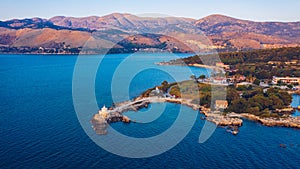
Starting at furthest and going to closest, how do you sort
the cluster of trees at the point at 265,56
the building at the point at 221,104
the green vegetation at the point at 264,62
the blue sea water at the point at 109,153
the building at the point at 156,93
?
the cluster of trees at the point at 265,56 → the green vegetation at the point at 264,62 → the building at the point at 156,93 → the building at the point at 221,104 → the blue sea water at the point at 109,153

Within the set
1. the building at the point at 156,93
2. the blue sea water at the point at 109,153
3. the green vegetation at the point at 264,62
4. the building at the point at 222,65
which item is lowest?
the blue sea water at the point at 109,153

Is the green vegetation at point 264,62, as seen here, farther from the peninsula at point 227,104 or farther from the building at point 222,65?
the peninsula at point 227,104

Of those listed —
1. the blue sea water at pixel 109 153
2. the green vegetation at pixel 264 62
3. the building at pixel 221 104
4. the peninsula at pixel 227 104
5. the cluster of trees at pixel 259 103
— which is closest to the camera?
the blue sea water at pixel 109 153

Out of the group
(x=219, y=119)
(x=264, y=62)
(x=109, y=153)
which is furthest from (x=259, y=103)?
(x=264, y=62)

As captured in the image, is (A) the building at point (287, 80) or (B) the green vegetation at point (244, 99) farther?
(A) the building at point (287, 80)

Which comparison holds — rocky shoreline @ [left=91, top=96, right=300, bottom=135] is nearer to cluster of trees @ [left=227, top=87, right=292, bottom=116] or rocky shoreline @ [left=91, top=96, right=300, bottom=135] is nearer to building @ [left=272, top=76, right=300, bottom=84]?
cluster of trees @ [left=227, top=87, right=292, bottom=116]

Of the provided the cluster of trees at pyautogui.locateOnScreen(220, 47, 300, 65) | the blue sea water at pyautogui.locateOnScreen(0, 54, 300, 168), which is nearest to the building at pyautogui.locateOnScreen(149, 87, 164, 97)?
the blue sea water at pyautogui.locateOnScreen(0, 54, 300, 168)

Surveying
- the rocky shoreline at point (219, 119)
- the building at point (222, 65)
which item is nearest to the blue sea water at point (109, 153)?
the rocky shoreline at point (219, 119)

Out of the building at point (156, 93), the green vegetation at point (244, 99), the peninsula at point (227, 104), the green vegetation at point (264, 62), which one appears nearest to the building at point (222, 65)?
the green vegetation at point (264, 62)

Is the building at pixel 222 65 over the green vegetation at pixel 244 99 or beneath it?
over

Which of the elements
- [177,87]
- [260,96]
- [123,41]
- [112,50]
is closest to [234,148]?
[260,96]

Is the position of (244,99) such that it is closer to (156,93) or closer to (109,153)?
(156,93)

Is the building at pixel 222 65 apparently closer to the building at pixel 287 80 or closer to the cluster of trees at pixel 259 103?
the building at pixel 287 80
